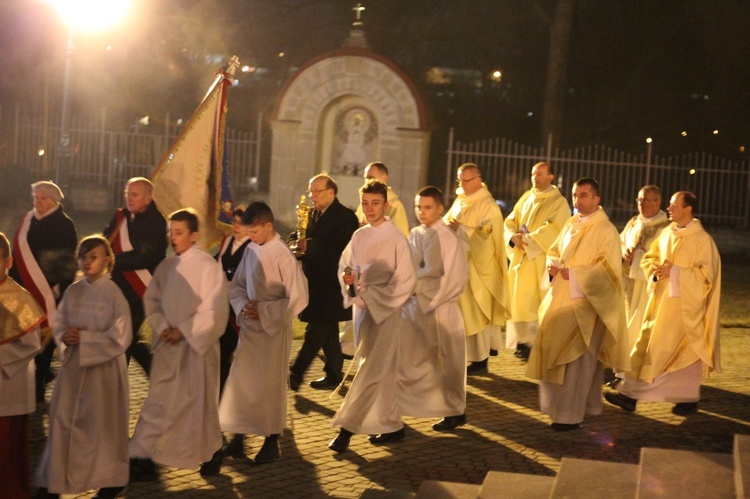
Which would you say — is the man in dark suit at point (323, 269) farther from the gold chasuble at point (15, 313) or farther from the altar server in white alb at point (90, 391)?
the gold chasuble at point (15, 313)

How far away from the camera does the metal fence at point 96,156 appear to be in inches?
1016

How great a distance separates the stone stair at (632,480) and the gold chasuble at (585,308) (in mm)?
2039

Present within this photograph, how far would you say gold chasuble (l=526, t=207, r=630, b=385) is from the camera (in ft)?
29.3

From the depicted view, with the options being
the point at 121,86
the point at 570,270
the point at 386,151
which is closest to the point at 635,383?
the point at 570,270

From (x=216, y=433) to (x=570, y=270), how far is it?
3.29 metres

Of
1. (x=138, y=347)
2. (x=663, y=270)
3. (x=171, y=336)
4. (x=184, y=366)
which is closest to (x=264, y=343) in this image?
(x=184, y=366)

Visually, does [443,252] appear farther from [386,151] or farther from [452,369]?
[386,151]

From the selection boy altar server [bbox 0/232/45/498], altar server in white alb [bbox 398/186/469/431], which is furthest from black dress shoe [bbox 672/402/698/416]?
boy altar server [bbox 0/232/45/498]

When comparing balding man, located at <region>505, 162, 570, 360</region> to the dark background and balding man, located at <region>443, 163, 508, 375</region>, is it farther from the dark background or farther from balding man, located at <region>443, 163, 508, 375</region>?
the dark background

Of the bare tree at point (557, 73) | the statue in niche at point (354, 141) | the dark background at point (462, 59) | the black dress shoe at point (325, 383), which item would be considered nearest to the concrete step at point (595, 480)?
the black dress shoe at point (325, 383)

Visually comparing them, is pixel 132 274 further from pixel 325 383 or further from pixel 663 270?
pixel 663 270

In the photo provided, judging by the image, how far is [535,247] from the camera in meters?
11.6

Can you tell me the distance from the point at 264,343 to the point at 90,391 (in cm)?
139

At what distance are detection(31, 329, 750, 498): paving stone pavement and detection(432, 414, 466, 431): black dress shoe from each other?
0.05 meters
